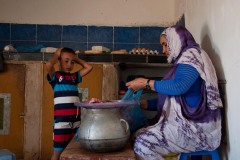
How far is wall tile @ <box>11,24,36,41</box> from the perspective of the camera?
11.9 feet

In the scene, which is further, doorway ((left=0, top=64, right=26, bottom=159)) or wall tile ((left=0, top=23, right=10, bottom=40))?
wall tile ((left=0, top=23, right=10, bottom=40))

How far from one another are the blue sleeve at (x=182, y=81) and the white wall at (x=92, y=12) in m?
2.14

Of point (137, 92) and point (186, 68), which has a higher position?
point (186, 68)

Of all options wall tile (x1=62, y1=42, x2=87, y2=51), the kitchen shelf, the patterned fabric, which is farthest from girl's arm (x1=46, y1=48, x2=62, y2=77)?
wall tile (x1=62, y1=42, x2=87, y2=51)

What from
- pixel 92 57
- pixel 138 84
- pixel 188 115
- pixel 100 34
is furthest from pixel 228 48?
pixel 100 34

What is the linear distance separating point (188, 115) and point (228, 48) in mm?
442

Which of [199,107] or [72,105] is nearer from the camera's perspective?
[199,107]

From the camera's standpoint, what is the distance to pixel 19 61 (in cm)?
305

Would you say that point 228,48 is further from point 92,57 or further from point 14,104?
point 14,104

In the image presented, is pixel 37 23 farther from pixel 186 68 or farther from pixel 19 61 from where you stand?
pixel 186 68

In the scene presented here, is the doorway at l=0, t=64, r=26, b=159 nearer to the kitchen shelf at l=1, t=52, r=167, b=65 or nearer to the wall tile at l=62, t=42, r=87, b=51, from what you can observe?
the kitchen shelf at l=1, t=52, r=167, b=65

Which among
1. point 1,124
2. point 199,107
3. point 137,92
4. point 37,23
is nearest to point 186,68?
point 199,107

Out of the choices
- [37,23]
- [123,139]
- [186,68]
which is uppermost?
[37,23]

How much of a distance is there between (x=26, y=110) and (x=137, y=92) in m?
1.63
